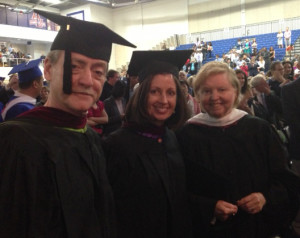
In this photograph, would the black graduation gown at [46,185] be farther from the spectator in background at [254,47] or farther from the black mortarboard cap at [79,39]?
the spectator in background at [254,47]

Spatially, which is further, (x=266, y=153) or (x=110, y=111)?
(x=110, y=111)

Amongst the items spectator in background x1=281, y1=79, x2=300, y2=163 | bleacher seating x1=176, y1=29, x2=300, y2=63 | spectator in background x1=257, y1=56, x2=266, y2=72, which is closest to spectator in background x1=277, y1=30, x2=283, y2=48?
bleacher seating x1=176, y1=29, x2=300, y2=63

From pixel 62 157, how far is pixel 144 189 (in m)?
0.59

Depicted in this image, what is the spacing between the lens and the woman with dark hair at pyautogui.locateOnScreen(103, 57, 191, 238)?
160 cm

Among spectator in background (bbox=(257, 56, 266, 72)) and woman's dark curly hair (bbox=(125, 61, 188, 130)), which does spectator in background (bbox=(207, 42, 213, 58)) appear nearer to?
spectator in background (bbox=(257, 56, 266, 72))

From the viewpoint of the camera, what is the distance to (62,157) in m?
1.16

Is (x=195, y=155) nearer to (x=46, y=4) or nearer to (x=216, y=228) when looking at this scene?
(x=216, y=228)

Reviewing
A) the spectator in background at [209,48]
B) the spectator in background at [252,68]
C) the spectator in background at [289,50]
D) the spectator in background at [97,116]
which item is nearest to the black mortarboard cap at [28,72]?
the spectator in background at [97,116]

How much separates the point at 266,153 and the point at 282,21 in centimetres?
2153

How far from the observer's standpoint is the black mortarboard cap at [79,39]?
128cm

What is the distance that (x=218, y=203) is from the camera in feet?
5.53

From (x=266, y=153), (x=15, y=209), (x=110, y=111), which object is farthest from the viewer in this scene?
(x=110, y=111)

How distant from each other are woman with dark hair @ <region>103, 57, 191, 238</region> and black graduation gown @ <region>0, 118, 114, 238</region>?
0.34 m

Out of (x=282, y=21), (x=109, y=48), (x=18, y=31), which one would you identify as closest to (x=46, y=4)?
(x=18, y=31)
